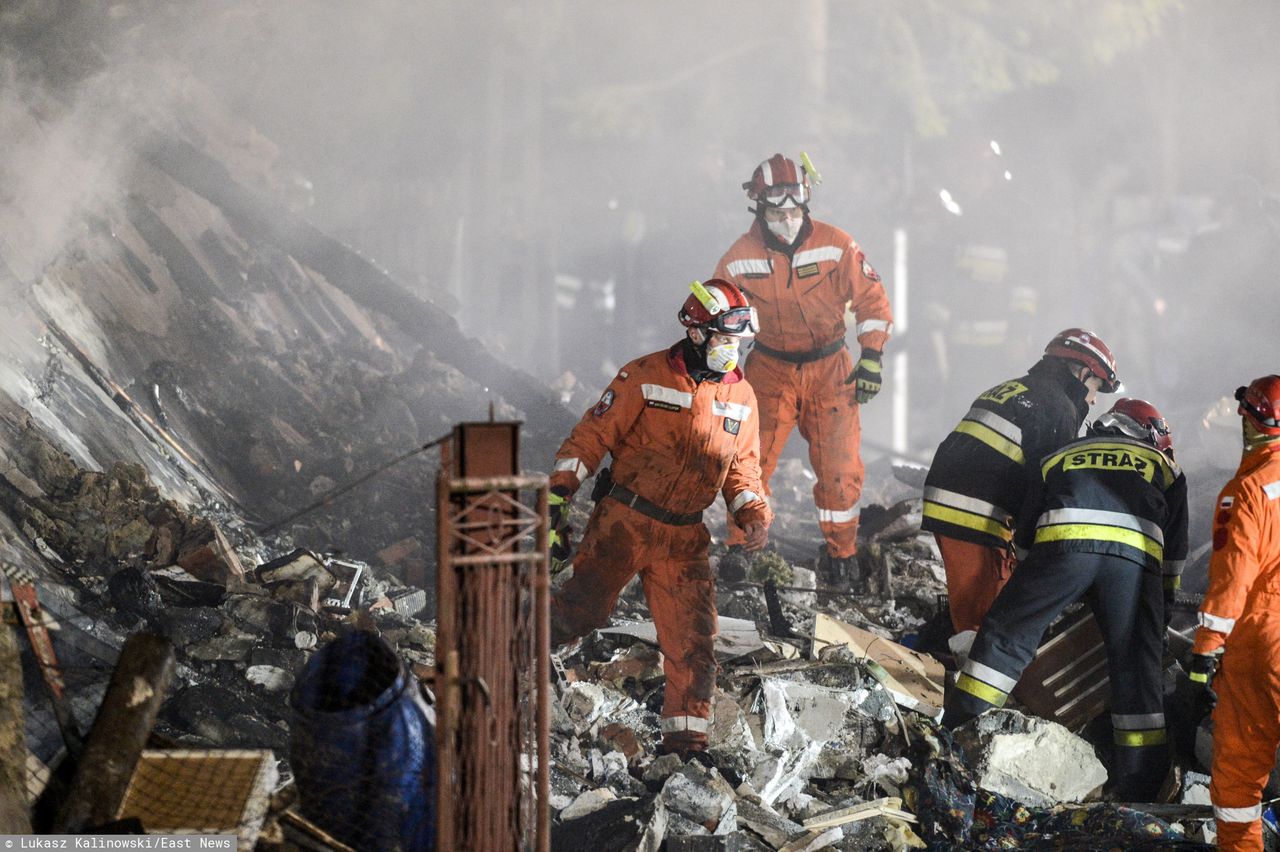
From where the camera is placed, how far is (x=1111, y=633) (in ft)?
15.4

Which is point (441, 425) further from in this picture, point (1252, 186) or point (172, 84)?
point (1252, 186)

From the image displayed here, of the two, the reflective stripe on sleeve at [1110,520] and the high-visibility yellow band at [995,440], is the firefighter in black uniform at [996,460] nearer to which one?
the high-visibility yellow band at [995,440]

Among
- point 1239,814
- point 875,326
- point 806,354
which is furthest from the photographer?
point 806,354

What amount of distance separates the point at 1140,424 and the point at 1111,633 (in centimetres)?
129

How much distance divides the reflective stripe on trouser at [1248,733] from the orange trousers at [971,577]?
1491 mm

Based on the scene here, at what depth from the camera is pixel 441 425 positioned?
31.3 ft

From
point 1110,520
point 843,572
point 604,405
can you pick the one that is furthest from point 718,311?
point 843,572

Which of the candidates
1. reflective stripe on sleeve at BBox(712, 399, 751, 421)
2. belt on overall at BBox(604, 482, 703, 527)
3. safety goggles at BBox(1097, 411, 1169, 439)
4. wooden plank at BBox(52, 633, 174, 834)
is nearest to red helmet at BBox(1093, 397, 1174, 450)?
safety goggles at BBox(1097, 411, 1169, 439)

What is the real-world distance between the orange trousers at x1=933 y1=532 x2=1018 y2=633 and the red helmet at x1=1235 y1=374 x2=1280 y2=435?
1.58 m

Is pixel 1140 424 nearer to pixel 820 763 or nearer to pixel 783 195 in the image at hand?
pixel 820 763

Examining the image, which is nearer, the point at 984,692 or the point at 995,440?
the point at 984,692

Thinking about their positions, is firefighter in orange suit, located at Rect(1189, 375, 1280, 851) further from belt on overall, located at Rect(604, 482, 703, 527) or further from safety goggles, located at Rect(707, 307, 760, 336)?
belt on overall, located at Rect(604, 482, 703, 527)

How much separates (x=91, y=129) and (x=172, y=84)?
2.79m

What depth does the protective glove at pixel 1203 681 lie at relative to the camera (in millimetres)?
4211
